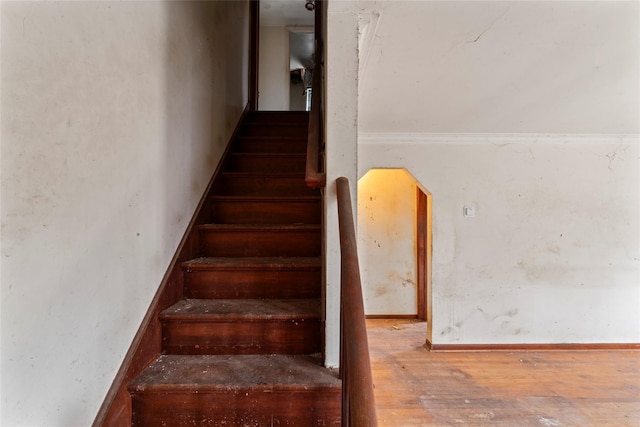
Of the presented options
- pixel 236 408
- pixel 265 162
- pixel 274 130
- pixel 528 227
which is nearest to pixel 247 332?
pixel 236 408

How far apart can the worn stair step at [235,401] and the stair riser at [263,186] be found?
4.51ft

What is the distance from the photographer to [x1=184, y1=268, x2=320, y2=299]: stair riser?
170cm

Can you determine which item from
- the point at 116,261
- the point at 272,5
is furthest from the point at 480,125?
the point at 272,5

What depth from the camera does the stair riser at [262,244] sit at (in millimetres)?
1923

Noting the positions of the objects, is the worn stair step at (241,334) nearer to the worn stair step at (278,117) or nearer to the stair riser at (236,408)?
the stair riser at (236,408)

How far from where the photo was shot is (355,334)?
32.7 inches

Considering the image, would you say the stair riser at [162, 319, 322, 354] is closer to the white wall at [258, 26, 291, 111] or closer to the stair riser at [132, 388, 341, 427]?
the stair riser at [132, 388, 341, 427]

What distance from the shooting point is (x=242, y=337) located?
1.46 metres

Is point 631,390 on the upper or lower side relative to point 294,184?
lower

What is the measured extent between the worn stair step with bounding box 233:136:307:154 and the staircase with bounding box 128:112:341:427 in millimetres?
835

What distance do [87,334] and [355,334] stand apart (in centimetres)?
88

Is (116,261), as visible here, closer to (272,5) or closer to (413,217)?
(413,217)

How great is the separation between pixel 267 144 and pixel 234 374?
205cm

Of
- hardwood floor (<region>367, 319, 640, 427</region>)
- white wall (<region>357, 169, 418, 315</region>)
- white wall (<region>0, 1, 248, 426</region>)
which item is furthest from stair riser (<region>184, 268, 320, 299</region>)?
white wall (<region>357, 169, 418, 315</region>)
